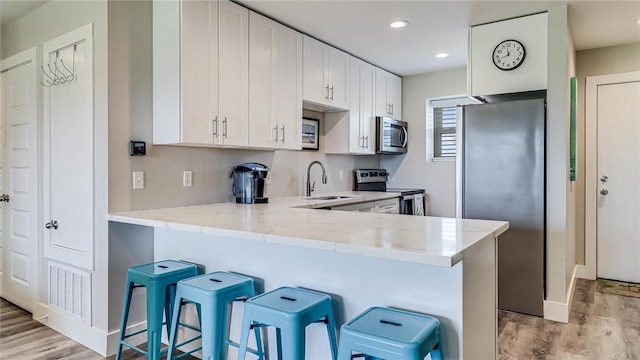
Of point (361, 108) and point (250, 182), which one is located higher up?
point (361, 108)

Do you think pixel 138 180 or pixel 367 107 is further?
pixel 367 107

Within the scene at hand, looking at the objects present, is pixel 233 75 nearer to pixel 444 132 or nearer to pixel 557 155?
pixel 557 155

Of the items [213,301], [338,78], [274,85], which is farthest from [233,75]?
[213,301]

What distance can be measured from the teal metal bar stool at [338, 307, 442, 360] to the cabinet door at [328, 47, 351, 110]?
2.73 m

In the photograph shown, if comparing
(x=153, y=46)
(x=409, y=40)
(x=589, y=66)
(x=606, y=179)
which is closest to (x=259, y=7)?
(x=153, y=46)

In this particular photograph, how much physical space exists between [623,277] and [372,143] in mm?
2937

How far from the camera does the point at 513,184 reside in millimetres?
3156

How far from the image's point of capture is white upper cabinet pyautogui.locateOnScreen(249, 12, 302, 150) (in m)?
3.05

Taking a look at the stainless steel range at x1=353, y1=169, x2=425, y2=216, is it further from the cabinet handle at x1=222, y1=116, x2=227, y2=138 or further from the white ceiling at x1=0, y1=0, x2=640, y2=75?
the cabinet handle at x1=222, y1=116, x2=227, y2=138

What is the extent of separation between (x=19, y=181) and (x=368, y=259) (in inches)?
120

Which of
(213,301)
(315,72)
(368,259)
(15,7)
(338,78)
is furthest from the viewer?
(338,78)

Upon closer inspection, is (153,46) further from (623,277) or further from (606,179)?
(623,277)

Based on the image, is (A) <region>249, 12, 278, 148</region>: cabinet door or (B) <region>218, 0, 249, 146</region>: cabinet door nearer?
(B) <region>218, 0, 249, 146</region>: cabinet door

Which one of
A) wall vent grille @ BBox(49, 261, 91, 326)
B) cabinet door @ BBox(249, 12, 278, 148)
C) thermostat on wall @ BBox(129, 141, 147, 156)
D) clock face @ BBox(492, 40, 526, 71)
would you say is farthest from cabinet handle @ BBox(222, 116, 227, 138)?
clock face @ BBox(492, 40, 526, 71)
